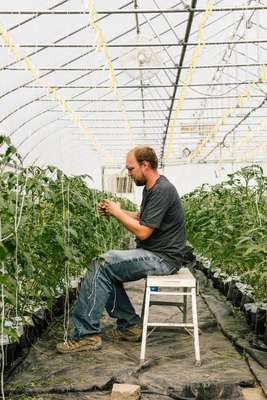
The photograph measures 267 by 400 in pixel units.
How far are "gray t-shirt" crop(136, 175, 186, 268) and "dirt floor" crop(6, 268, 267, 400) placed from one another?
23.2 inches

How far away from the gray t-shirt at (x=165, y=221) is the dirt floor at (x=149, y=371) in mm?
588

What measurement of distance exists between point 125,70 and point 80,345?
255 inches

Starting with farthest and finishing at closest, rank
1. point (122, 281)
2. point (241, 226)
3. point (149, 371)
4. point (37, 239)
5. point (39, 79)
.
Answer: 1. point (39, 79)
2. point (241, 226)
3. point (122, 281)
4. point (37, 239)
5. point (149, 371)

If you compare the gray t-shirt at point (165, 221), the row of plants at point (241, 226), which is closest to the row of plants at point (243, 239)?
the row of plants at point (241, 226)

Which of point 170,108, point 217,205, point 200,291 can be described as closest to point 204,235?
point 217,205

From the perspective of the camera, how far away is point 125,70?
9219 mm

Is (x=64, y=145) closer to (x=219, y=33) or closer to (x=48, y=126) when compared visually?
(x=48, y=126)

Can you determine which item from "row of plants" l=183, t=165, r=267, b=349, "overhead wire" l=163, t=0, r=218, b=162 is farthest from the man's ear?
"overhead wire" l=163, t=0, r=218, b=162

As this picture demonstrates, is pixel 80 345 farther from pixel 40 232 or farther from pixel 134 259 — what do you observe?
pixel 40 232

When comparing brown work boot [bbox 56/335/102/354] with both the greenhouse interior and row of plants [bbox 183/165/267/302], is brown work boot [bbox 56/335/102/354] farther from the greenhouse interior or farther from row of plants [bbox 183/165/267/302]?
row of plants [bbox 183/165/267/302]

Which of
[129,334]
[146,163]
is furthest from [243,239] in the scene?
[129,334]

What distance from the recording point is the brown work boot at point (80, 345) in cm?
347

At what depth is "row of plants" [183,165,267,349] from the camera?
136 inches

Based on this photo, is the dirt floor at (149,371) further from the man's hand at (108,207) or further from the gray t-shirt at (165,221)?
the man's hand at (108,207)
